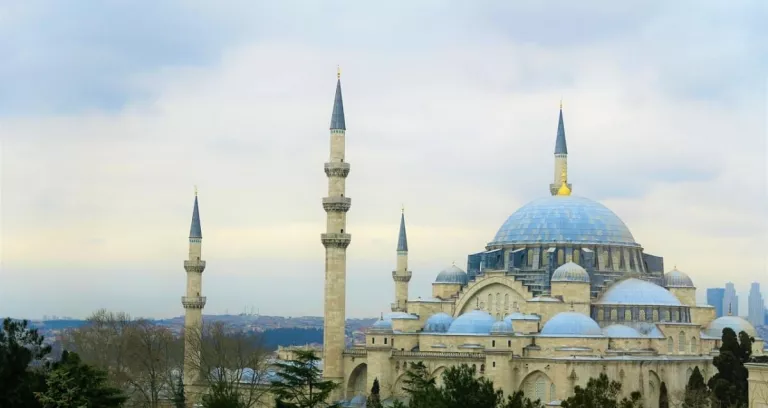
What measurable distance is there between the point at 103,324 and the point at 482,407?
112 feet

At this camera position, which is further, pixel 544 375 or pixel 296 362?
pixel 544 375

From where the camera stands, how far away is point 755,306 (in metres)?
113

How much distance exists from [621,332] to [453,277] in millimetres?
8739

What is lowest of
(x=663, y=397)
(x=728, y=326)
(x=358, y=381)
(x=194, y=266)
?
(x=663, y=397)

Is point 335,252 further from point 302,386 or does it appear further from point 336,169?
point 302,386

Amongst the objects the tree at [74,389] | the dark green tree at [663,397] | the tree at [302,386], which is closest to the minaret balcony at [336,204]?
the dark green tree at [663,397]

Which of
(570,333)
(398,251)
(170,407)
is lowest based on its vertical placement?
(170,407)

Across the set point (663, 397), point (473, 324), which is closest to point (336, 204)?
point (473, 324)

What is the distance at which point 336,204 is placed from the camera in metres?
43.1

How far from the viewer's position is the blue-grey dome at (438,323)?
43844mm

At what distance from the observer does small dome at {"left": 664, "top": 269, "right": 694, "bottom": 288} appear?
151 feet

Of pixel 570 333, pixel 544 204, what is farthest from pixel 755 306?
pixel 570 333

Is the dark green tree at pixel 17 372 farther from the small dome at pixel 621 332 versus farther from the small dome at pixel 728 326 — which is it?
the small dome at pixel 728 326

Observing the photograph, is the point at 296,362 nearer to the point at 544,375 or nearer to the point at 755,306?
the point at 544,375
